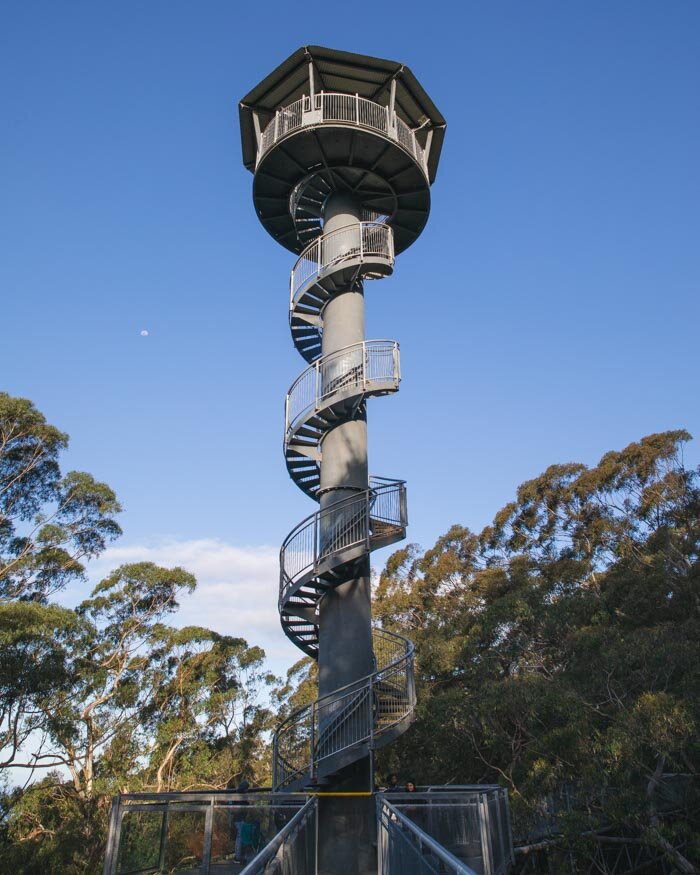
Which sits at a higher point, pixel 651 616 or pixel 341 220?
pixel 341 220

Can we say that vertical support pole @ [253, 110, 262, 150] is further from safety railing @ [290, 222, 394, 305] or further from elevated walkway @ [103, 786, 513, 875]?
elevated walkway @ [103, 786, 513, 875]

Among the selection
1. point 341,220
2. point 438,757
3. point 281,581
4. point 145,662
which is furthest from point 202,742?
point 341,220

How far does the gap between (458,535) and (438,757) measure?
13330 mm

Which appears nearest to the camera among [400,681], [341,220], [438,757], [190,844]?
[190,844]

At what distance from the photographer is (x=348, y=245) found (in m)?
14.8

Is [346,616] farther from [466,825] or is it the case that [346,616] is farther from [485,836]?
[485,836]

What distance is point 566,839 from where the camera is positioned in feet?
45.4

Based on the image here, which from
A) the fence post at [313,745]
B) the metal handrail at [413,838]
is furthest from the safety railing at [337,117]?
the metal handrail at [413,838]

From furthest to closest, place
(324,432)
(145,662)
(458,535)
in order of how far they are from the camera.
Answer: (458,535) → (145,662) → (324,432)

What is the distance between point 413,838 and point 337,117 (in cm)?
1438

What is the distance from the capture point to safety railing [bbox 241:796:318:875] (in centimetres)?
430

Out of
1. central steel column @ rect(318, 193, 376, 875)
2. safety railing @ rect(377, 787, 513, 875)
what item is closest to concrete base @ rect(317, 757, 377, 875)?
central steel column @ rect(318, 193, 376, 875)

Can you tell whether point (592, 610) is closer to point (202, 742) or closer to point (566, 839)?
point (566, 839)

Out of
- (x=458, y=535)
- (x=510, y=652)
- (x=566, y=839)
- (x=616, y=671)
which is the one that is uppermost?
(x=458, y=535)
